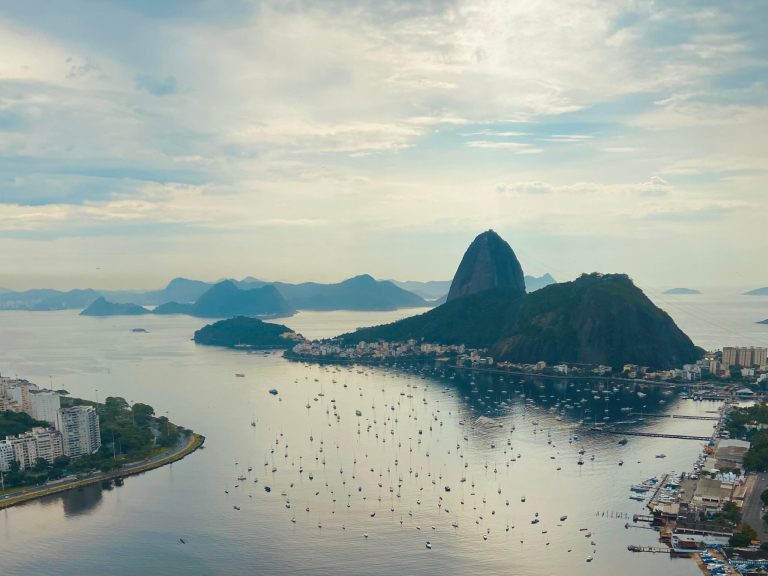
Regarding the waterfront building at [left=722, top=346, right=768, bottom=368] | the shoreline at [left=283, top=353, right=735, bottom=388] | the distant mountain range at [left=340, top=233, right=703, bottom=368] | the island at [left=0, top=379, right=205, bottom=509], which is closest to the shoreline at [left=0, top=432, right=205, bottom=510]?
the island at [left=0, top=379, right=205, bottom=509]

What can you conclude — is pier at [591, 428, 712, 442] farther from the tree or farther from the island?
the tree

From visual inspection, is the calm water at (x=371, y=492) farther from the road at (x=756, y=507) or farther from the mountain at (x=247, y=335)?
the mountain at (x=247, y=335)

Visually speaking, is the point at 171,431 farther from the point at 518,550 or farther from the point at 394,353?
the point at 394,353

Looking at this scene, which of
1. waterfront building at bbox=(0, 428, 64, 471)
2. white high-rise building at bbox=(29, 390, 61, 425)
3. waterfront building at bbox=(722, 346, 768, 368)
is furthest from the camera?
waterfront building at bbox=(722, 346, 768, 368)

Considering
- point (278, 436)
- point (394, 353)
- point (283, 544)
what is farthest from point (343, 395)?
point (283, 544)

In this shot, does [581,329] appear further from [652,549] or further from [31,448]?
[31,448]

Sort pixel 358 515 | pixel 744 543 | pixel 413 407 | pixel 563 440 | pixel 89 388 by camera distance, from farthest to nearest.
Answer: pixel 89 388 → pixel 413 407 → pixel 563 440 → pixel 358 515 → pixel 744 543
